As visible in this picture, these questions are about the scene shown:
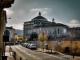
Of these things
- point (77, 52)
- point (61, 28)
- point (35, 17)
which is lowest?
point (77, 52)

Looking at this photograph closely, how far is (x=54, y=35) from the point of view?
103 metres

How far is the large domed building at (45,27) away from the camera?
330ft

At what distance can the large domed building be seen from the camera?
101 meters

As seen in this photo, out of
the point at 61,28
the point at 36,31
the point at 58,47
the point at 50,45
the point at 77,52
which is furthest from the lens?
the point at 36,31

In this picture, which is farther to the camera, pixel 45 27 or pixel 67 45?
pixel 45 27

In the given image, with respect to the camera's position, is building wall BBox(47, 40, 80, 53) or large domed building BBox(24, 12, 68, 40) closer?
building wall BBox(47, 40, 80, 53)

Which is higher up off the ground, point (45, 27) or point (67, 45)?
point (45, 27)

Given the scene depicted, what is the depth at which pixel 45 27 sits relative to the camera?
11162cm

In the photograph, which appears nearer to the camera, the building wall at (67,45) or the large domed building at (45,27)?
the building wall at (67,45)

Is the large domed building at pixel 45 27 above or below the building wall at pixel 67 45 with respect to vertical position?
above

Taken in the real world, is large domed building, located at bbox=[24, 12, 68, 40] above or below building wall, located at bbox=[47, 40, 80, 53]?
above

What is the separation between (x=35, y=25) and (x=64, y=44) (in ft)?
259

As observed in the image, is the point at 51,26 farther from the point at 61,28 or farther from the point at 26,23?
the point at 26,23

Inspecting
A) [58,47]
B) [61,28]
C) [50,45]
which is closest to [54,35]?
[61,28]
